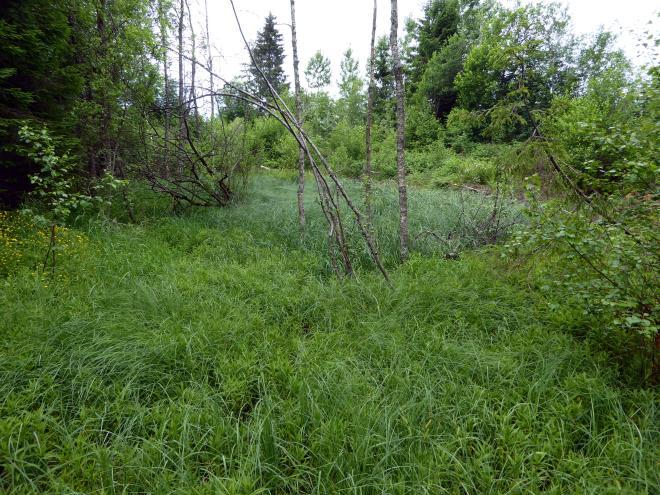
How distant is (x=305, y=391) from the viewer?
2.17m

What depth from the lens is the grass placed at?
65.4 inches

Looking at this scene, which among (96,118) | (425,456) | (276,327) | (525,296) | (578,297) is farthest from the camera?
(96,118)

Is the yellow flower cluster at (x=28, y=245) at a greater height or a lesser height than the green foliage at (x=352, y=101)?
lesser

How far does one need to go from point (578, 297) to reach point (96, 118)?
7.99 meters

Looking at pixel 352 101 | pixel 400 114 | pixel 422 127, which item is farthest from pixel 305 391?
pixel 352 101

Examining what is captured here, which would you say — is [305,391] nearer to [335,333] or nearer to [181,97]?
[335,333]

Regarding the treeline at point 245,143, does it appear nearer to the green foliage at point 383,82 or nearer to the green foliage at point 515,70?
the green foliage at point 515,70

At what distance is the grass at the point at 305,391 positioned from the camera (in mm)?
1661

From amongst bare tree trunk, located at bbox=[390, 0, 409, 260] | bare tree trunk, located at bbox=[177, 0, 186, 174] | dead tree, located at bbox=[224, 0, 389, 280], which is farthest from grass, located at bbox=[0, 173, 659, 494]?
bare tree trunk, located at bbox=[177, 0, 186, 174]

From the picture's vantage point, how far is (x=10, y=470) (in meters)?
1.61

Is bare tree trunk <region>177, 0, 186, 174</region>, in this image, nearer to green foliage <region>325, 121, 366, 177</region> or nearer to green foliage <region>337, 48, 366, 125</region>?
green foliage <region>325, 121, 366, 177</region>

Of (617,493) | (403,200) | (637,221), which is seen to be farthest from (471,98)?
(617,493)

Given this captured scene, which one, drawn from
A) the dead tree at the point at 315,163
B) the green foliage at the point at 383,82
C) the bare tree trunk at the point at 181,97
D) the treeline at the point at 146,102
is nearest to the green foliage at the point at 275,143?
the bare tree trunk at the point at 181,97

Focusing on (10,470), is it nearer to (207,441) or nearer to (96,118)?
(207,441)
